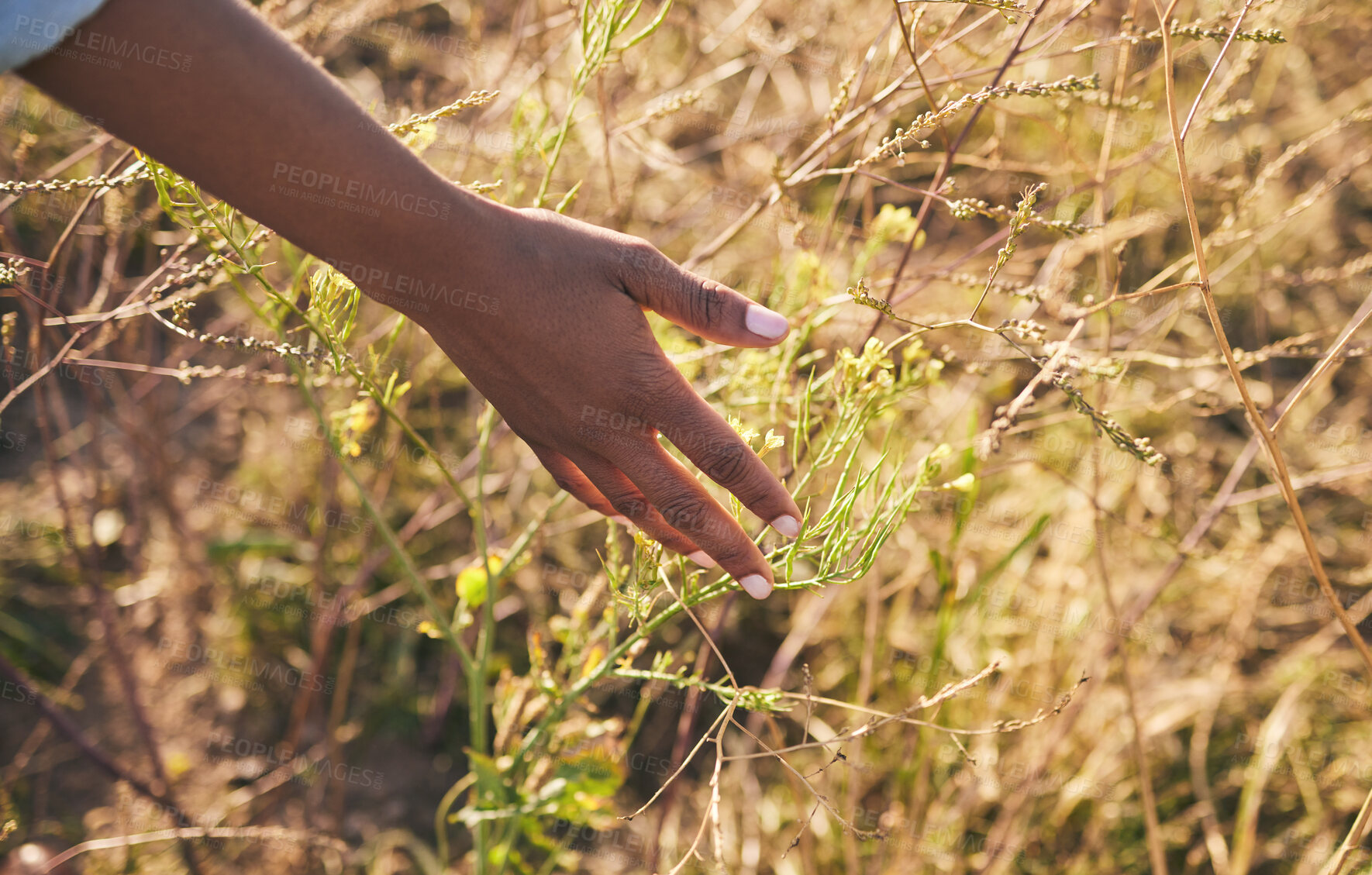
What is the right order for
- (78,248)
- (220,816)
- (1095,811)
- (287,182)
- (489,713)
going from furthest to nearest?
1. (78,248)
2. (489,713)
3. (1095,811)
4. (220,816)
5. (287,182)

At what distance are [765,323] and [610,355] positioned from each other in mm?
171

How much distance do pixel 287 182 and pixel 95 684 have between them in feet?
6.76

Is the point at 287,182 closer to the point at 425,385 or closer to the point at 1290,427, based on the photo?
the point at 425,385

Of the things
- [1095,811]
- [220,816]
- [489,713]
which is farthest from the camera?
[489,713]

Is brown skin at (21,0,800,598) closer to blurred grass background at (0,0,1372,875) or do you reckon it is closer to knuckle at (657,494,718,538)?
knuckle at (657,494,718,538)

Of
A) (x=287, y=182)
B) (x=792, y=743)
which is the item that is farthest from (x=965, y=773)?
(x=287, y=182)

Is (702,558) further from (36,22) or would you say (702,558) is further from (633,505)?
(36,22)

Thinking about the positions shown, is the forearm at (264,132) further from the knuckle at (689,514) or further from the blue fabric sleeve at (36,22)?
the knuckle at (689,514)

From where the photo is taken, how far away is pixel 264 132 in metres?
0.69

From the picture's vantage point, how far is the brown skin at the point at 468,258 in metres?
0.66

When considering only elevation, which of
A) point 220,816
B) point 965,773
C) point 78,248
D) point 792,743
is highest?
point 78,248

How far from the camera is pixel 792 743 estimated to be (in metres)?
2.03

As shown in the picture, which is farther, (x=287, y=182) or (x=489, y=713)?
(x=489, y=713)

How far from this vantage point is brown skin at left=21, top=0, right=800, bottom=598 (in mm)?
664
